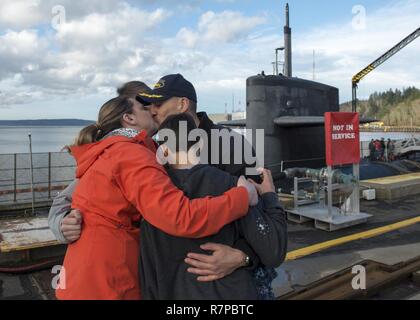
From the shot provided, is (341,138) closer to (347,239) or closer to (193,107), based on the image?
(347,239)

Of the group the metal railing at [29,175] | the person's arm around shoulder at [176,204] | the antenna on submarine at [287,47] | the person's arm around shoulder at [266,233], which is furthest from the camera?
the metal railing at [29,175]

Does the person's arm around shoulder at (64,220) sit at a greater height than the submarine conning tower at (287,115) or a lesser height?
lesser

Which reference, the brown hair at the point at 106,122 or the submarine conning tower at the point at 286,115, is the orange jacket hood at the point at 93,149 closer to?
the brown hair at the point at 106,122

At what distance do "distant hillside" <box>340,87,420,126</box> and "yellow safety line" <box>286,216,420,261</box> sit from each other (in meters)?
137

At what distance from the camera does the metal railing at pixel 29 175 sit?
13798mm

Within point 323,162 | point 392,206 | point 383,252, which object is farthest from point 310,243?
point 323,162

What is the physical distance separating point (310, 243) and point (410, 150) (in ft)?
77.4

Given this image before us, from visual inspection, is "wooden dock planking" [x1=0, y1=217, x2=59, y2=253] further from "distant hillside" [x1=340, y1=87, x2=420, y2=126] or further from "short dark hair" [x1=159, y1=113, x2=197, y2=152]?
"distant hillside" [x1=340, y1=87, x2=420, y2=126]

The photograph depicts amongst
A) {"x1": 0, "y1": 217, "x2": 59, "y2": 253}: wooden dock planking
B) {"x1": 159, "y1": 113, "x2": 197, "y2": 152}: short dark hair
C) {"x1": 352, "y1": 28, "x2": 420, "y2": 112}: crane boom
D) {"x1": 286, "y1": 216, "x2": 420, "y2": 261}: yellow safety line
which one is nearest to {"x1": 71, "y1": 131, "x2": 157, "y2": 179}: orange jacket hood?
{"x1": 159, "y1": 113, "x2": 197, "y2": 152}: short dark hair

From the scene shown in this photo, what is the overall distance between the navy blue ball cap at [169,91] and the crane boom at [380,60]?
175ft

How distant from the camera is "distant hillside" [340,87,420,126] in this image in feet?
498

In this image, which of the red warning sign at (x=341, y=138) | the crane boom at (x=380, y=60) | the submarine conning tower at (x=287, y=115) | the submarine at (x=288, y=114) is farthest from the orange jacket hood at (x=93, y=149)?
the crane boom at (x=380, y=60)

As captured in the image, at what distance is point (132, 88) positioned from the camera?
2.43 m

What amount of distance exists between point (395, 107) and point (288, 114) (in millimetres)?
165984
